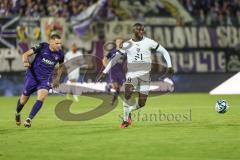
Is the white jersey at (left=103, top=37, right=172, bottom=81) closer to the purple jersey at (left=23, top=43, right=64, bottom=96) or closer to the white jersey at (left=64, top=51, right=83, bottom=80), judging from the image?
the purple jersey at (left=23, top=43, right=64, bottom=96)

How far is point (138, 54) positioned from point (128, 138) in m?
3.35

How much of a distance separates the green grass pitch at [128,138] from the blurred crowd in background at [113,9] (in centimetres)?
1153

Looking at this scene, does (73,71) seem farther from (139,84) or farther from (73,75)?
(139,84)

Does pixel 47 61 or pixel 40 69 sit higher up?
pixel 47 61

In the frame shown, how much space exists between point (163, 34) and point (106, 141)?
2138 centimetres

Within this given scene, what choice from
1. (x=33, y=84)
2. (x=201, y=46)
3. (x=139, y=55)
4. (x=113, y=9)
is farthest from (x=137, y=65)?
(x=201, y=46)

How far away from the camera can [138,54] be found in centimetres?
1656

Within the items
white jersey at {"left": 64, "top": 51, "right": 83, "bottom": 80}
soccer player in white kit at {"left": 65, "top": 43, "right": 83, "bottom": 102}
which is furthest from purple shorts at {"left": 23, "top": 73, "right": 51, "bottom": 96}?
white jersey at {"left": 64, "top": 51, "right": 83, "bottom": 80}

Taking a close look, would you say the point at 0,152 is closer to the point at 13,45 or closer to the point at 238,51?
the point at 13,45

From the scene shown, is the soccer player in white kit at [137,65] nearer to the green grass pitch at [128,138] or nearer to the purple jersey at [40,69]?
the green grass pitch at [128,138]

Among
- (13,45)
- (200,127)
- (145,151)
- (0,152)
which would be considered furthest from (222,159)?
(13,45)

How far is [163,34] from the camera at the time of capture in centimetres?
3425

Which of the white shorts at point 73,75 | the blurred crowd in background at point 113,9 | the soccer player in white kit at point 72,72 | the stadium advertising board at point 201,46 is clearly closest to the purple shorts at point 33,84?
the soccer player in white kit at point 72,72

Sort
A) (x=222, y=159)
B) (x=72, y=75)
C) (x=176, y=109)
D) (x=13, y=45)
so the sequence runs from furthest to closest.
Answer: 1. (x=13, y=45)
2. (x=72, y=75)
3. (x=176, y=109)
4. (x=222, y=159)
